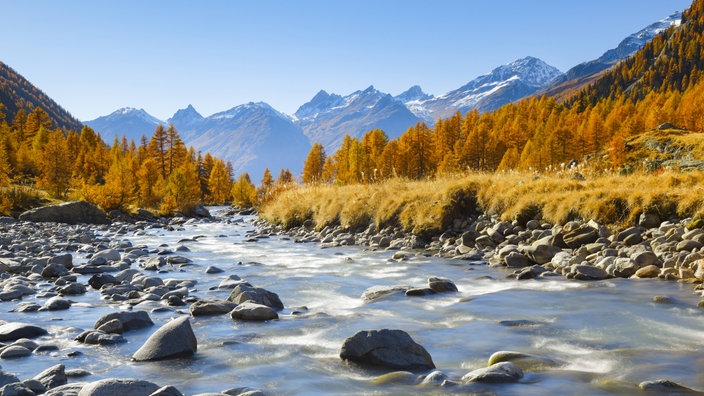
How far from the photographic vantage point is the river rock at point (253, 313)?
23.0 feet

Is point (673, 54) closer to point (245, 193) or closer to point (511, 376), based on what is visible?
point (245, 193)

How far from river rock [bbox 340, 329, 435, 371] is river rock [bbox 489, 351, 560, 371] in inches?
27.1

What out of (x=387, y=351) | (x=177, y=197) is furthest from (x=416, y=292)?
(x=177, y=197)

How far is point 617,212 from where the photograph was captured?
41.9ft

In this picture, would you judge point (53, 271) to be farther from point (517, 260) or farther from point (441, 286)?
point (517, 260)

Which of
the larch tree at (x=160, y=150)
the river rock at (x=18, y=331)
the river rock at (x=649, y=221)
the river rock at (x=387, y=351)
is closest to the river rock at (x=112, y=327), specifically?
the river rock at (x=18, y=331)

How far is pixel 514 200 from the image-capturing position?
15094 mm

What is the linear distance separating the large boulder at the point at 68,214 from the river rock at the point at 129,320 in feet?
84.1

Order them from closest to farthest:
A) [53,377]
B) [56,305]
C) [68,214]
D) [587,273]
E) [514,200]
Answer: [53,377]
[56,305]
[587,273]
[514,200]
[68,214]

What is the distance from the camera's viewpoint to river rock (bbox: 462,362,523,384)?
4.54 meters

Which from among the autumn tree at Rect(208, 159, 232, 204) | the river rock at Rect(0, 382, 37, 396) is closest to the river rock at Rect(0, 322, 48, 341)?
the river rock at Rect(0, 382, 37, 396)

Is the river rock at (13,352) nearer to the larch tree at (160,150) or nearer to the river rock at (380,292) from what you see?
the river rock at (380,292)

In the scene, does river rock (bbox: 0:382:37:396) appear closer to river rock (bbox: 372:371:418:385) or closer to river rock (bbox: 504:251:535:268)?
river rock (bbox: 372:371:418:385)

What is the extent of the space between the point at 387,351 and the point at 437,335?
1.31 m
